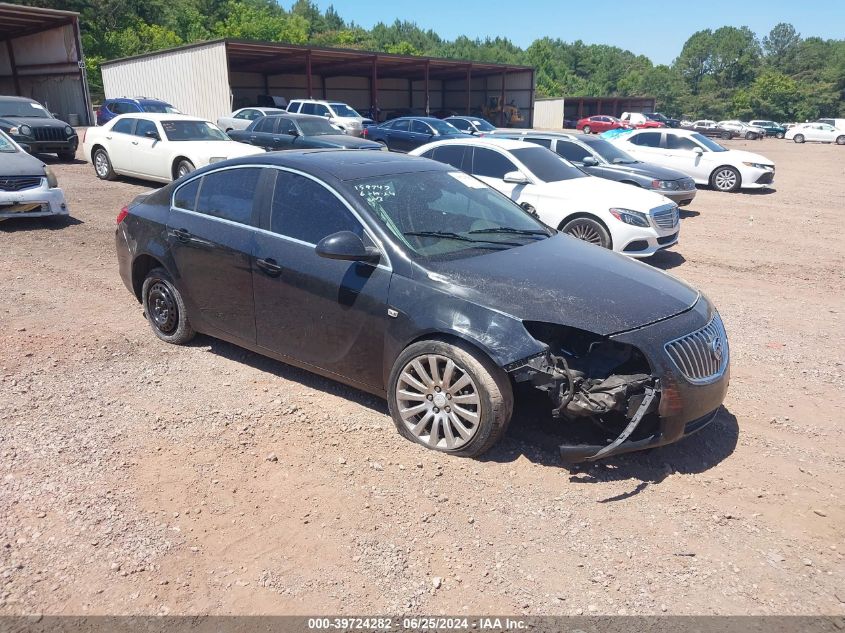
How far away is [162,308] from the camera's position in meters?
5.61

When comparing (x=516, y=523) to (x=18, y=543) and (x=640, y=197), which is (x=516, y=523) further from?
(x=640, y=197)

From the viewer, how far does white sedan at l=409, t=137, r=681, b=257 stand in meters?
8.84

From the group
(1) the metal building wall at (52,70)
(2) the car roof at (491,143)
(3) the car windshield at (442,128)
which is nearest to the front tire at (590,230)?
(2) the car roof at (491,143)

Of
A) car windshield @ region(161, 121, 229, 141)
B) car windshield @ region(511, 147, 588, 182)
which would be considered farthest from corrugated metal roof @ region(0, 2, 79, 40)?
car windshield @ region(511, 147, 588, 182)

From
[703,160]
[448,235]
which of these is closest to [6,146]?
[448,235]

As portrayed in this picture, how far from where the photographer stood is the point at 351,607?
2.85 metres

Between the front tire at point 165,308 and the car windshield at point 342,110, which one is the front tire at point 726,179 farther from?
the front tire at point 165,308

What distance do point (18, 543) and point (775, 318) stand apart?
690cm

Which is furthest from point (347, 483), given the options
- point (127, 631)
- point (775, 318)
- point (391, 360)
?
point (775, 318)

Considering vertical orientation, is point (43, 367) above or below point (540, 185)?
below

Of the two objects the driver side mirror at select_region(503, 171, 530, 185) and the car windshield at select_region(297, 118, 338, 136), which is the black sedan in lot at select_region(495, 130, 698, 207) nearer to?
the driver side mirror at select_region(503, 171, 530, 185)

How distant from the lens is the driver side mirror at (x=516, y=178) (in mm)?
9258

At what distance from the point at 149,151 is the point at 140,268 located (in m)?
8.88

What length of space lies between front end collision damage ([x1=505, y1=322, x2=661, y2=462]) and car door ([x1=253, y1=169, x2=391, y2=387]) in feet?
3.21
